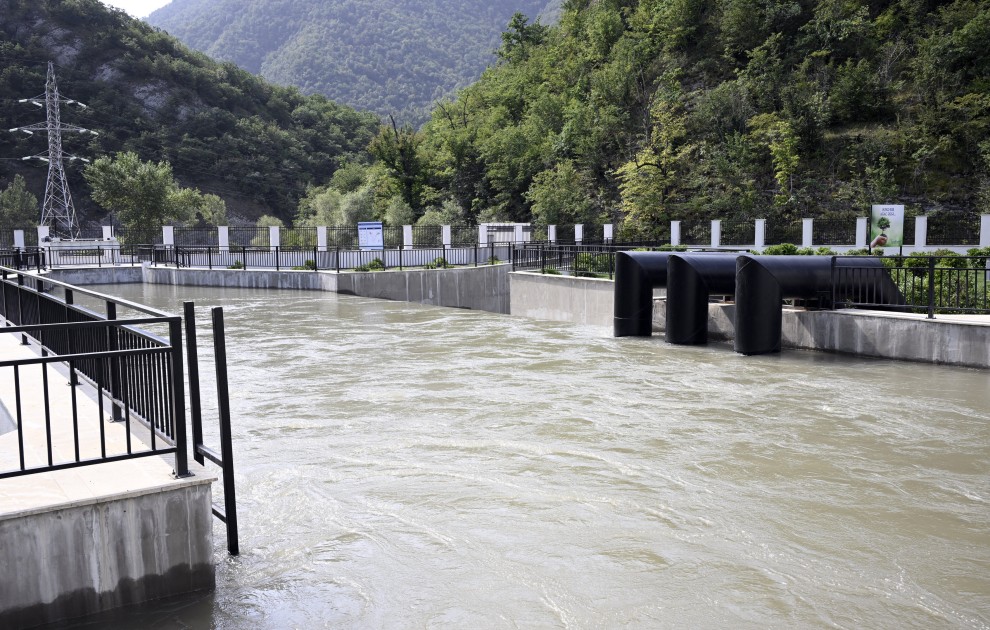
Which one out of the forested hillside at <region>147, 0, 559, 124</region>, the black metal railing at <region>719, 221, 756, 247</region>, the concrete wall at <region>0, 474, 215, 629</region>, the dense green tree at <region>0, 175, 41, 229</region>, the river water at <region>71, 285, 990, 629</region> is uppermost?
the forested hillside at <region>147, 0, 559, 124</region>

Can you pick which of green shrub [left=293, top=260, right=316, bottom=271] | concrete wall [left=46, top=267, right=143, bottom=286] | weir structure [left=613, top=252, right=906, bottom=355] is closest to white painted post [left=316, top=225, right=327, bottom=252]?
green shrub [left=293, top=260, right=316, bottom=271]

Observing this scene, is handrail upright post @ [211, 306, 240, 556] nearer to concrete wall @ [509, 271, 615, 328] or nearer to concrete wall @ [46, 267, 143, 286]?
concrete wall @ [509, 271, 615, 328]

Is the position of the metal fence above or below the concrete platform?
above

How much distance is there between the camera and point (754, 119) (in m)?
46.8

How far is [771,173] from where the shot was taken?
46531 mm

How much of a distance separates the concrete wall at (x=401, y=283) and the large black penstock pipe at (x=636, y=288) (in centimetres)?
1473

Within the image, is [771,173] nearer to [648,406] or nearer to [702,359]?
[702,359]

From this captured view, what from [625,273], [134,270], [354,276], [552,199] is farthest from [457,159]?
[625,273]

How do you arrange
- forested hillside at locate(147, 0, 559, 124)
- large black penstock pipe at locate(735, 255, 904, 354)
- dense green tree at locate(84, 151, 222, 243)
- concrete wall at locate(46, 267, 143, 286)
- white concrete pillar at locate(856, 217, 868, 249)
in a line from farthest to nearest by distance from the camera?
1. forested hillside at locate(147, 0, 559, 124)
2. dense green tree at locate(84, 151, 222, 243)
3. white concrete pillar at locate(856, 217, 868, 249)
4. concrete wall at locate(46, 267, 143, 286)
5. large black penstock pipe at locate(735, 255, 904, 354)

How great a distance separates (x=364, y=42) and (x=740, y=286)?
16620 cm

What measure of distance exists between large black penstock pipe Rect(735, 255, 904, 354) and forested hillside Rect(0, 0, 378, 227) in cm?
8673

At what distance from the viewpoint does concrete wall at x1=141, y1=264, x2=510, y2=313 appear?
93.5 ft

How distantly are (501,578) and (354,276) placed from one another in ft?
79.0

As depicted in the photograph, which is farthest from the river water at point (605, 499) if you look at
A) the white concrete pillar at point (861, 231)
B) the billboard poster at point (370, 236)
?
the white concrete pillar at point (861, 231)
